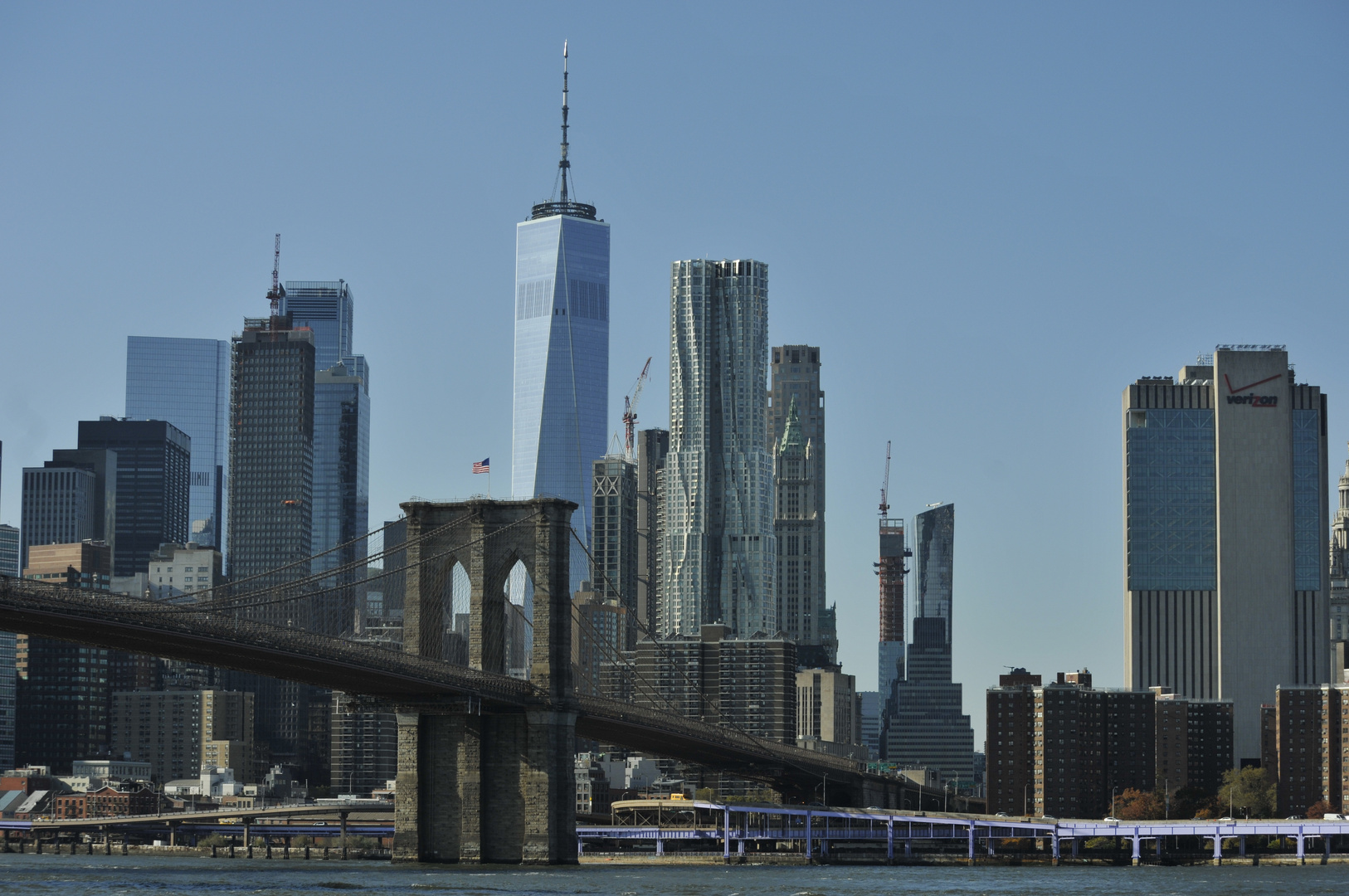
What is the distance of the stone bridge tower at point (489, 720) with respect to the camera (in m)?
89.8

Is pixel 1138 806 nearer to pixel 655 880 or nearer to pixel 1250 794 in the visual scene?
pixel 1250 794

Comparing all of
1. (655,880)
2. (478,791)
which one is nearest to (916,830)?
(655,880)

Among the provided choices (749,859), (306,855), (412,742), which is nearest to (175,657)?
(412,742)

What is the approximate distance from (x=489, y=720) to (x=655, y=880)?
997 cm

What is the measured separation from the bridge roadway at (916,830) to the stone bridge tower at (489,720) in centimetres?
2681

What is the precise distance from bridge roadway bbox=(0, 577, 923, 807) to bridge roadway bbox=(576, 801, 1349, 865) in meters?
12.0

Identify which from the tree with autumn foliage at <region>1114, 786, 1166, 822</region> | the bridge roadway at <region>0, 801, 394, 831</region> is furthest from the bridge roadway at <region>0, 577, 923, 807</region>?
the tree with autumn foliage at <region>1114, 786, 1166, 822</region>

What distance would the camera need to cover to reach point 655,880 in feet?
292

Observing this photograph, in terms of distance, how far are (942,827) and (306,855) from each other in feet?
139

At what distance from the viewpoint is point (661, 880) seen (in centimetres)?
8962

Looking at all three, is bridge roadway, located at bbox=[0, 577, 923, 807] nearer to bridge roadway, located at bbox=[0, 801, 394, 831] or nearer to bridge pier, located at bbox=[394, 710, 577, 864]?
bridge pier, located at bbox=[394, 710, 577, 864]

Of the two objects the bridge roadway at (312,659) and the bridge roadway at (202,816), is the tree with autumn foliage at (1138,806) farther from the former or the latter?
the bridge roadway at (202,816)

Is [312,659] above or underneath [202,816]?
above

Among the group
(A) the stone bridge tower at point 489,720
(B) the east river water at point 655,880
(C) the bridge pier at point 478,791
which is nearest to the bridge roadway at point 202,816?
(B) the east river water at point 655,880
